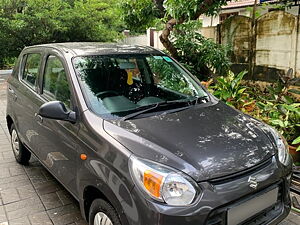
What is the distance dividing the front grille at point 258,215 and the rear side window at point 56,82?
1.61 m

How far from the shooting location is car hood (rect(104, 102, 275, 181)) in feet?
6.53

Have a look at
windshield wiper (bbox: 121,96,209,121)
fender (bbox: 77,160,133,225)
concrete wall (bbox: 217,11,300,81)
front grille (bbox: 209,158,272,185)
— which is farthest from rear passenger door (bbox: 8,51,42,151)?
concrete wall (bbox: 217,11,300,81)

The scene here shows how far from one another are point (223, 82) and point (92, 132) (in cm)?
336

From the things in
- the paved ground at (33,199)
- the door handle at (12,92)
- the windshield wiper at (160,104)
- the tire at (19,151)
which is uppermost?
the windshield wiper at (160,104)

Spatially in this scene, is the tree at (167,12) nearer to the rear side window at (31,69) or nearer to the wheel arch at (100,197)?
the rear side window at (31,69)

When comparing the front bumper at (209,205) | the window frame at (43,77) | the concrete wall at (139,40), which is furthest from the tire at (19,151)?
the concrete wall at (139,40)

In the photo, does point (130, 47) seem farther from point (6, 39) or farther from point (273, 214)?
point (6, 39)

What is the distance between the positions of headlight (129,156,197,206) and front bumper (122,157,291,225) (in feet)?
0.14

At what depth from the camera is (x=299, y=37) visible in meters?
5.41

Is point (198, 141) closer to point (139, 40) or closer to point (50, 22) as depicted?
point (50, 22)

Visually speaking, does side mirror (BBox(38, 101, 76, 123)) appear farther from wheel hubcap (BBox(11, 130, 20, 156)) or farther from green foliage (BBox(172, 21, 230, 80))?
green foliage (BBox(172, 21, 230, 80))

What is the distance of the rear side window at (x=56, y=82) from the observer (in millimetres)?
2876

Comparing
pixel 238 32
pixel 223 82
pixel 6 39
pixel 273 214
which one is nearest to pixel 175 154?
pixel 273 214

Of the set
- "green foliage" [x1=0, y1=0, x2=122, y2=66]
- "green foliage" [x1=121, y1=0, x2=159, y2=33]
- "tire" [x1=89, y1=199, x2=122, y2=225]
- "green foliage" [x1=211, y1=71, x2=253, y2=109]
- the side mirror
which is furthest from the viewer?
"green foliage" [x1=0, y1=0, x2=122, y2=66]
